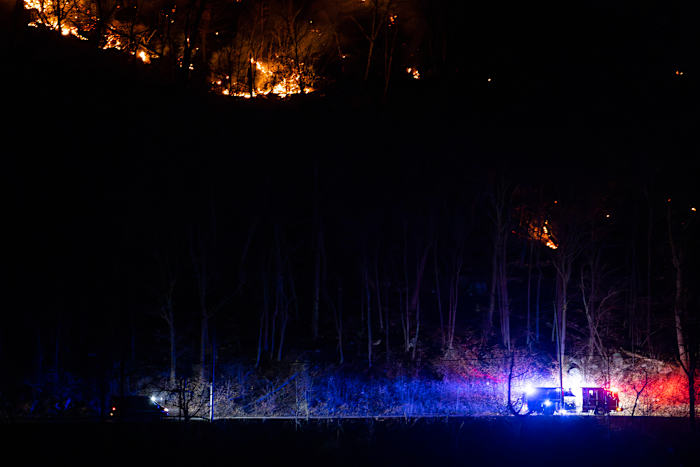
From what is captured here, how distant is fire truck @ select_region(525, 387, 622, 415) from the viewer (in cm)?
2684

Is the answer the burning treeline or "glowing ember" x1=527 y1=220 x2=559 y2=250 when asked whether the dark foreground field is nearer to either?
"glowing ember" x1=527 y1=220 x2=559 y2=250

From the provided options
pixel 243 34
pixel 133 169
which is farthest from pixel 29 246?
pixel 243 34

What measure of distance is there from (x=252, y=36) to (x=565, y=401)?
36798 mm

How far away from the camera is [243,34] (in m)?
51.2

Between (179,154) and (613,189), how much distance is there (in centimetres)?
2871

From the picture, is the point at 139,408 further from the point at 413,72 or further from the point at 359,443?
the point at 413,72

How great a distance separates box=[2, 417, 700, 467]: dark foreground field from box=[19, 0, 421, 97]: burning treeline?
3343cm

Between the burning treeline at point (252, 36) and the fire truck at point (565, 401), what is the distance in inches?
1235

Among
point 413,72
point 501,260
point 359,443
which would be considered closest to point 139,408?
point 359,443

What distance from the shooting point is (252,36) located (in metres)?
50.8

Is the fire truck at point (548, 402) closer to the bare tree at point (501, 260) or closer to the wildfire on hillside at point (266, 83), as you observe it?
the bare tree at point (501, 260)

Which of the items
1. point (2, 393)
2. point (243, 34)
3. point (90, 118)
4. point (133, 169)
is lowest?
point (2, 393)

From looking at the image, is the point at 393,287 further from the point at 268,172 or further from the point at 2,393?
the point at 2,393

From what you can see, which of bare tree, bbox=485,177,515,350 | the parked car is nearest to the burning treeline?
bare tree, bbox=485,177,515,350
